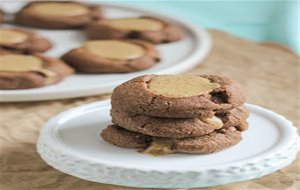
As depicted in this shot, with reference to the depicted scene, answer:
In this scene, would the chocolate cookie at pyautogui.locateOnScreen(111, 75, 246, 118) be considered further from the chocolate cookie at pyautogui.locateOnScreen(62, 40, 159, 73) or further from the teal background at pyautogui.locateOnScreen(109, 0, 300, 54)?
the teal background at pyautogui.locateOnScreen(109, 0, 300, 54)

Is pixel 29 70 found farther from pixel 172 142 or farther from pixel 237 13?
pixel 237 13

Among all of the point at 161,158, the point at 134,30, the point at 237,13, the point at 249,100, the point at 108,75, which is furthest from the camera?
the point at 237,13

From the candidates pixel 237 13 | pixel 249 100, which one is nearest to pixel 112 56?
pixel 249 100

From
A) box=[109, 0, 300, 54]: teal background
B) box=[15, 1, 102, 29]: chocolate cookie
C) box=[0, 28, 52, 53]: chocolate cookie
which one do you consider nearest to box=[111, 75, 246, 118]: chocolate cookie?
box=[0, 28, 52, 53]: chocolate cookie

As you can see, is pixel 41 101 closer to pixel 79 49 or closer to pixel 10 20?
pixel 79 49

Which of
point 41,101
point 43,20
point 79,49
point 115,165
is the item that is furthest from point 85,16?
point 115,165

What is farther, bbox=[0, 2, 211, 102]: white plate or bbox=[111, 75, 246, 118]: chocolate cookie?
bbox=[0, 2, 211, 102]: white plate
